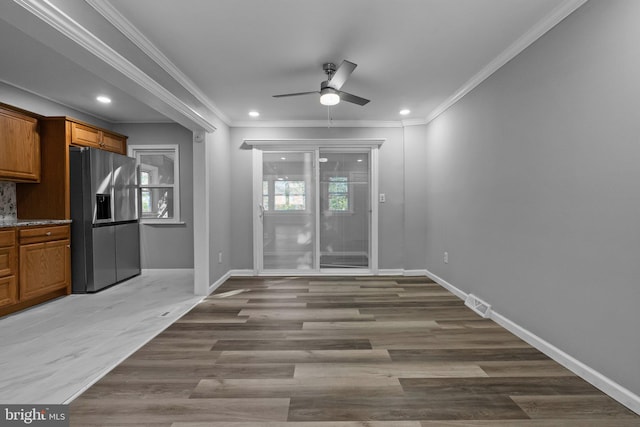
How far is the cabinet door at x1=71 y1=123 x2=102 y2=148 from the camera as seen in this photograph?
12.2 feet

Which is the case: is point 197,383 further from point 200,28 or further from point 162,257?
point 162,257

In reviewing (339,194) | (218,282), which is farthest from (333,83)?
(218,282)

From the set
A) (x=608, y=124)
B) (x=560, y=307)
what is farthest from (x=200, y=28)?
(x=560, y=307)

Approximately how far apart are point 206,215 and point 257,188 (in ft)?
3.79

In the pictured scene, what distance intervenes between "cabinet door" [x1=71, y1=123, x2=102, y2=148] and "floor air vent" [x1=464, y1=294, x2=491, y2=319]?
16.5ft

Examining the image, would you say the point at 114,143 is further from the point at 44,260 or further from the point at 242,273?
the point at 242,273

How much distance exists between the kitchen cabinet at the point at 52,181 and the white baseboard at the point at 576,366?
4.95 m

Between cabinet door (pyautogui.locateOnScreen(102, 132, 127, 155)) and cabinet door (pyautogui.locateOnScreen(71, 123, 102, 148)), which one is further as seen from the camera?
cabinet door (pyautogui.locateOnScreen(102, 132, 127, 155))

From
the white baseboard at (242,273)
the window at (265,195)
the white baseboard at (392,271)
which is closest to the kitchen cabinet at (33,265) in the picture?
the white baseboard at (242,273)

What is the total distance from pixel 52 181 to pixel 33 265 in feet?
3.45

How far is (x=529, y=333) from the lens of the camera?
2402 mm

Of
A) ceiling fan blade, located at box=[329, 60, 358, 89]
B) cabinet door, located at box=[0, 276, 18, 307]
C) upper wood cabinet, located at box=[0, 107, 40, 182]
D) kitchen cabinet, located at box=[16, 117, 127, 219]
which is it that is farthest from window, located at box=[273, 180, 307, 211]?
cabinet door, located at box=[0, 276, 18, 307]

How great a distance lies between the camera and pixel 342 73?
2.61 m

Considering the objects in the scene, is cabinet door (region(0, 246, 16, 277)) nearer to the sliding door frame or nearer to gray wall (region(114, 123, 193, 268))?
gray wall (region(114, 123, 193, 268))
